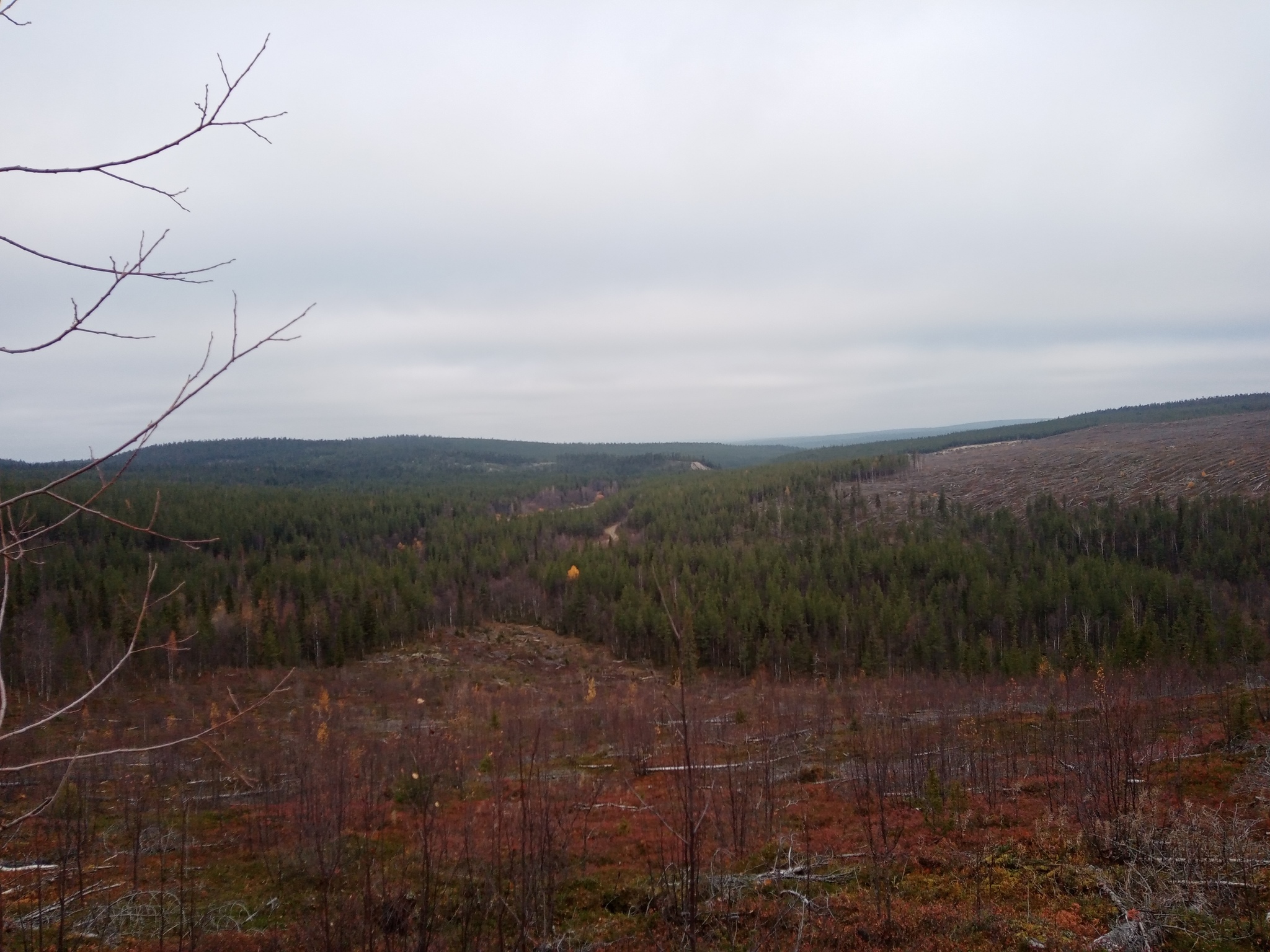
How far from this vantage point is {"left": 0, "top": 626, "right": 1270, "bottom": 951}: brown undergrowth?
5949mm

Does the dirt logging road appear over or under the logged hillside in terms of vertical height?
over

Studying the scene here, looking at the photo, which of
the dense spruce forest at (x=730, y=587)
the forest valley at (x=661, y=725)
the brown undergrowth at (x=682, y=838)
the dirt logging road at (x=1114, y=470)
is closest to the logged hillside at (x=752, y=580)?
the dense spruce forest at (x=730, y=587)

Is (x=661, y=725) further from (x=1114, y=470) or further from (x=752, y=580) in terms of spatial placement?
(x=1114, y=470)

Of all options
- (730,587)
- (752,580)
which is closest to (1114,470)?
(752,580)

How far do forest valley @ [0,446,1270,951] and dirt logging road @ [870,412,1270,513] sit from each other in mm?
5613

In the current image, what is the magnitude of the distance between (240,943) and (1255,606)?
7175cm

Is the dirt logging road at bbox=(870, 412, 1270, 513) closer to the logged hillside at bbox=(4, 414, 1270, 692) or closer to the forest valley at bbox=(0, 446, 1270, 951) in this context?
the logged hillside at bbox=(4, 414, 1270, 692)

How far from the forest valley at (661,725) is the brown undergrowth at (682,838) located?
0.32 ft

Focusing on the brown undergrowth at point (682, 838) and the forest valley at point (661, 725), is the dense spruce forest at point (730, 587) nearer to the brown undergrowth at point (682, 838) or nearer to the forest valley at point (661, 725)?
the forest valley at point (661, 725)

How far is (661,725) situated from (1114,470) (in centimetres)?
9030

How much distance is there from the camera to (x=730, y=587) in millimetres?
56469

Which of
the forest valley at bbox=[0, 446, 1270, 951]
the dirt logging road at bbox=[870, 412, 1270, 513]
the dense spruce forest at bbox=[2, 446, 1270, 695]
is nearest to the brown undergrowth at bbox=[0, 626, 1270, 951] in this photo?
the forest valley at bbox=[0, 446, 1270, 951]

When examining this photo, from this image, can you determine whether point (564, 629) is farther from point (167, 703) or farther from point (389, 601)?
point (167, 703)

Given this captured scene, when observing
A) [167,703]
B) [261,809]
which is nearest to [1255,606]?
[261,809]
